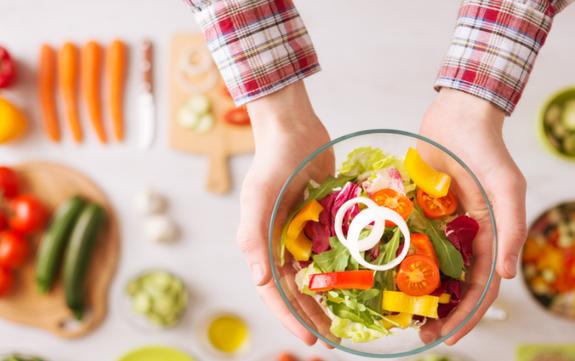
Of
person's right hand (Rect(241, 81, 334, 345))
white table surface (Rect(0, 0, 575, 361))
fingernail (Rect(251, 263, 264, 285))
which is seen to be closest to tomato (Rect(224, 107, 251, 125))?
white table surface (Rect(0, 0, 575, 361))

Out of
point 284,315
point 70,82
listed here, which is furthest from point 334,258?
point 70,82

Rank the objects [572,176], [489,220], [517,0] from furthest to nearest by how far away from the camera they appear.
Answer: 1. [572,176]
2. [517,0]
3. [489,220]

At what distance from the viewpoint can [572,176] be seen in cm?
186

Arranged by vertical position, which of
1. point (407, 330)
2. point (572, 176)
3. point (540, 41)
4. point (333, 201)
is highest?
point (540, 41)

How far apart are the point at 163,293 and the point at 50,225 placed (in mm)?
457

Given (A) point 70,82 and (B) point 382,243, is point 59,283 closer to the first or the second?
(A) point 70,82

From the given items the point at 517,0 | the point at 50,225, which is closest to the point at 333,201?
the point at 517,0

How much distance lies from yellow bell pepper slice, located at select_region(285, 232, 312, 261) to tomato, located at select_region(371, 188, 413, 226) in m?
0.15

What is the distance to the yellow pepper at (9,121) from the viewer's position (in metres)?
1.89

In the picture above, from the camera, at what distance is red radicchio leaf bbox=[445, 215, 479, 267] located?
1050 mm

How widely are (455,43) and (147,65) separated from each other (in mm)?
1039

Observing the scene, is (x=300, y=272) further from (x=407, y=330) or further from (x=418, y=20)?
(x=418, y=20)

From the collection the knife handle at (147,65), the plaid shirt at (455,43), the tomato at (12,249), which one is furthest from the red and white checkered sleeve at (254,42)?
the tomato at (12,249)

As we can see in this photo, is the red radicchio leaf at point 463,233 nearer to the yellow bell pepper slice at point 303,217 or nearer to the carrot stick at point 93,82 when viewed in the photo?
the yellow bell pepper slice at point 303,217
